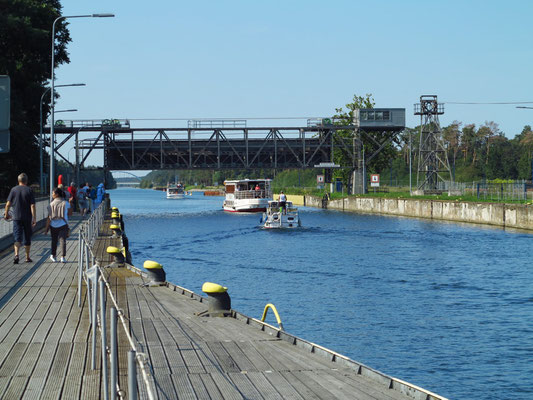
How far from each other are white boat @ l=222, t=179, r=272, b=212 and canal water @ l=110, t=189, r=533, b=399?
2942 cm

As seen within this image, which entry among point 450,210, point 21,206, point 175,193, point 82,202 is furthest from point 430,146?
point 175,193

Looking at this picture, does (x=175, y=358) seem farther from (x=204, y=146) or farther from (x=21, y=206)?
(x=204, y=146)

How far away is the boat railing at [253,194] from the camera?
88.0m

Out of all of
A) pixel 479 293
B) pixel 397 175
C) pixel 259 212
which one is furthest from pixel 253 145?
pixel 479 293

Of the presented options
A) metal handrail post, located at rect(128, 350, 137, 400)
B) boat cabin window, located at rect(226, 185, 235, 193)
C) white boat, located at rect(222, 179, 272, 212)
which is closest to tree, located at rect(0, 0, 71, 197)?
white boat, located at rect(222, 179, 272, 212)

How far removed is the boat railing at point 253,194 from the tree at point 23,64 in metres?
32.1

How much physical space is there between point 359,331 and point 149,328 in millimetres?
8370

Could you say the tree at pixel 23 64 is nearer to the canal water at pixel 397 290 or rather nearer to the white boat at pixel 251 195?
the canal water at pixel 397 290

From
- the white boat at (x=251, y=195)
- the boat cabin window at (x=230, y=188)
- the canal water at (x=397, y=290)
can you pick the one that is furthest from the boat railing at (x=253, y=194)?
the canal water at (x=397, y=290)

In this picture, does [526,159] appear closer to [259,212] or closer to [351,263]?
[259,212]

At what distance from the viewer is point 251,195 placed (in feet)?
292

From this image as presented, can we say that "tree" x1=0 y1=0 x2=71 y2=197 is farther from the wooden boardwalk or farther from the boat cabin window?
the wooden boardwalk

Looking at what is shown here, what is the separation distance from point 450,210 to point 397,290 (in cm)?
4284

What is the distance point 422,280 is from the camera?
30734mm
